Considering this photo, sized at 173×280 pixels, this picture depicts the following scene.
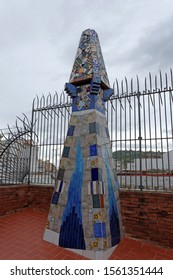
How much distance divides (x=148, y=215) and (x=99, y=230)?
141 centimetres

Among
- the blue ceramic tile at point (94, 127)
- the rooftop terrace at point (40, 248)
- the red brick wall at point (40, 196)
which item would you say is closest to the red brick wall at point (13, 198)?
the red brick wall at point (40, 196)

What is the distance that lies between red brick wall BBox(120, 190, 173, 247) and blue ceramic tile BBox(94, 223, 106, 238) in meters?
1.15

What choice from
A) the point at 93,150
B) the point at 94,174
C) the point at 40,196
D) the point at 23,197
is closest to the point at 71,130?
the point at 93,150

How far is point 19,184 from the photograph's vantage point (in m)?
6.34

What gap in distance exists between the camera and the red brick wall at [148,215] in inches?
154

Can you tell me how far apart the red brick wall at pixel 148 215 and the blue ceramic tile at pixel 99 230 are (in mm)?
1145

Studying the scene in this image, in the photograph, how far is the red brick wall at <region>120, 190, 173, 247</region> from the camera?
3914mm

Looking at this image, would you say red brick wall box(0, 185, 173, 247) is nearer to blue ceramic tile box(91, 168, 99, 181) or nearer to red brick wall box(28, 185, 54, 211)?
blue ceramic tile box(91, 168, 99, 181)

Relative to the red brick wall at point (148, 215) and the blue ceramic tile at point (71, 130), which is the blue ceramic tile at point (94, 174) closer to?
the blue ceramic tile at point (71, 130)

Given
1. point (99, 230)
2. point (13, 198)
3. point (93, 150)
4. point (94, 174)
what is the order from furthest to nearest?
point (13, 198)
point (93, 150)
point (94, 174)
point (99, 230)

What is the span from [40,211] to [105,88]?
4.52 m

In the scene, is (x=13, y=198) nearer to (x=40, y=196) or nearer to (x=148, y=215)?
(x=40, y=196)

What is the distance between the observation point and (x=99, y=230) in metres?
3.39

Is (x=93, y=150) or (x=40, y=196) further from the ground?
(x=93, y=150)
